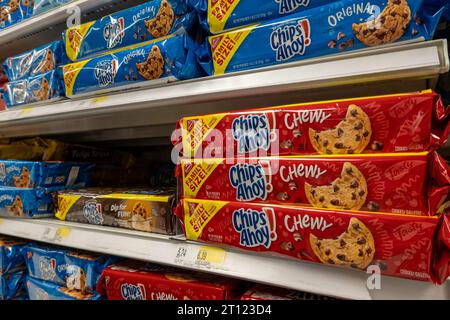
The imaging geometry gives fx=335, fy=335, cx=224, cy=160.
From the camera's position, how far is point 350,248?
620 millimetres

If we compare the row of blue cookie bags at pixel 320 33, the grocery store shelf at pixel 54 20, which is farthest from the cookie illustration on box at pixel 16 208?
the row of blue cookie bags at pixel 320 33

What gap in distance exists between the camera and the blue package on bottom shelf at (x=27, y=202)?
1.20 meters

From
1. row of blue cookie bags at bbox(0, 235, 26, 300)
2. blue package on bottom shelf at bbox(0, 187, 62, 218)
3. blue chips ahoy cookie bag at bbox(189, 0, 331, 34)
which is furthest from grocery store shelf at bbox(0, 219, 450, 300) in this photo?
blue chips ahoy cookie bag at bbox(189, 0, 331, 34)

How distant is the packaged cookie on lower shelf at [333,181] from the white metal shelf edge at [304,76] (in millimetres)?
151

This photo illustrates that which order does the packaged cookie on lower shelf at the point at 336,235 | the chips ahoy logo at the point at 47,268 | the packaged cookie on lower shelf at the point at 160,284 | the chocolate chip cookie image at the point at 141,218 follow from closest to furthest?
the packaged cookie on lower shelf at the point at 336,235 → the packaged cookie on lower shelf at the point at 160,284 → the chocolate chip cookie image at the point at 141,218 → the chips ahoy logo at the point at 47,268

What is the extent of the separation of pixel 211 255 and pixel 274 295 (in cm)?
17

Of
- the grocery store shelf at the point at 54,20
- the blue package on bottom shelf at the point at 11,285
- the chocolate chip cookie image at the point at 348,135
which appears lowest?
the blue package on bottom shelf at the point at 11,285

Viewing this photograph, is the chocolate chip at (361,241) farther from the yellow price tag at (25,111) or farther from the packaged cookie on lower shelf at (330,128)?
the yellow price tag at (25,111)

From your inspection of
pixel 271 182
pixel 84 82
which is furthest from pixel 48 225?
pixel 271 182

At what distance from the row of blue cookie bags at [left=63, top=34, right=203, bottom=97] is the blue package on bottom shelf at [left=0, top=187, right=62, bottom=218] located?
381mm

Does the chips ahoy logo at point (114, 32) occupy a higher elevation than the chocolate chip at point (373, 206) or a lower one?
higher

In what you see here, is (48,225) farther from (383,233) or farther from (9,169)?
(383,233)
